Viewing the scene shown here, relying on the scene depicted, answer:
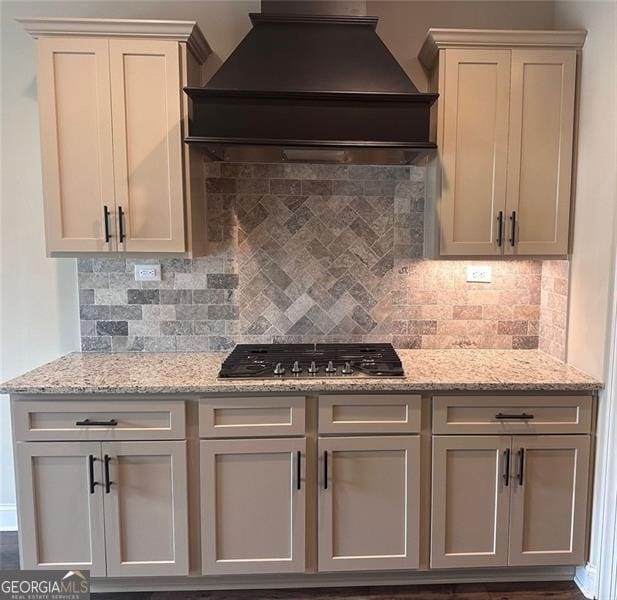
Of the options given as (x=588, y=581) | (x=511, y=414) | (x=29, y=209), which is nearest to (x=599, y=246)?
(x=511, y=414)

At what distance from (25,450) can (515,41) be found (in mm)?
2889

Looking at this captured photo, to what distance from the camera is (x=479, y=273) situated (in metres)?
2.64

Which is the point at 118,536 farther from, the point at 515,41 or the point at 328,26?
the point at 515,41

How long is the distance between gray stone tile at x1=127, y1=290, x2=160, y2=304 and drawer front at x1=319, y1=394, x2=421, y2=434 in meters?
1.15

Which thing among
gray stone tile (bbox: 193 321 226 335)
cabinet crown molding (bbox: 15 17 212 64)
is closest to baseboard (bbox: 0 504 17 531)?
gray stone tile (bbox: 193 321 226 335)

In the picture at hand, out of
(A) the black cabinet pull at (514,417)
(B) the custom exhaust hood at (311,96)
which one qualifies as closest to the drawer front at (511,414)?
(A) the black cabinet pull at (514,417)

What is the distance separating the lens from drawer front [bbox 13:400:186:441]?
6.63 feet

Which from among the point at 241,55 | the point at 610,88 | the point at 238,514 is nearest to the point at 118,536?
the point at 238,514

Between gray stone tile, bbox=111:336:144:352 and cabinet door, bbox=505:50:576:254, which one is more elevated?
cabinet door, bbox=505:50:576:254

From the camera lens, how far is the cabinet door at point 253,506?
2.07m

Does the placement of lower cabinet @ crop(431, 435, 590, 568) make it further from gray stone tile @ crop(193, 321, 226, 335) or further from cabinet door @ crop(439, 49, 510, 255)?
gray stone tile @ crop(193, 321, 226, 335)

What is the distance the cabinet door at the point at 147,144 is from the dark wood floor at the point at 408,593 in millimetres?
1614

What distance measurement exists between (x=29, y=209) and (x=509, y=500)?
9.30 feet

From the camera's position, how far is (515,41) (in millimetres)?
2230
